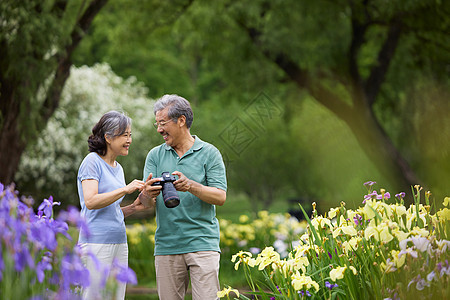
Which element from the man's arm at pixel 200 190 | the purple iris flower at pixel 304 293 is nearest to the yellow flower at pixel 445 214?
the purple iris flower at pixel 304 293

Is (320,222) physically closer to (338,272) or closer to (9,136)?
(338,272)

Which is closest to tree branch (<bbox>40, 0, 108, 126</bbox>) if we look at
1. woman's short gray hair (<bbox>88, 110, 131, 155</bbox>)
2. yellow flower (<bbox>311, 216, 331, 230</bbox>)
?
woman's short gray hair (<bbox>88, 110, 131, 155</bbox>)

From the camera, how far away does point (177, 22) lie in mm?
13961

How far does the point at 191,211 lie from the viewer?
3.35 meters

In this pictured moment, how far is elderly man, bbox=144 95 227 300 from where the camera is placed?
130 inches

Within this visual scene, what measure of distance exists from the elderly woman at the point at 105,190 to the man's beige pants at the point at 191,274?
0.25 metres

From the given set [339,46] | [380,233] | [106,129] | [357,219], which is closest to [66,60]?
[106,129]

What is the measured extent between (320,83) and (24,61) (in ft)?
24.2

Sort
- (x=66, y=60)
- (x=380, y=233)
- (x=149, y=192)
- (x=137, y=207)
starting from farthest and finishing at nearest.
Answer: (x=66, y=60), (x=137, y=207), (x=149, y=192), (x=380, y=233)

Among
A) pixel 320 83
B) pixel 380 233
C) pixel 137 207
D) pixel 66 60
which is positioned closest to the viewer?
pixel 380 233

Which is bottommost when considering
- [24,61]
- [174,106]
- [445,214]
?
[445,214]

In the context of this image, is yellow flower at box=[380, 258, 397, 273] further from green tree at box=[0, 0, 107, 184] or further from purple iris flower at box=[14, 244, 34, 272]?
green tree at box=[0, 0, 107, 184]

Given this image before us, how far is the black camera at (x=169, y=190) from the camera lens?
3.07 meters

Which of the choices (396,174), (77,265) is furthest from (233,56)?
(77,265)
